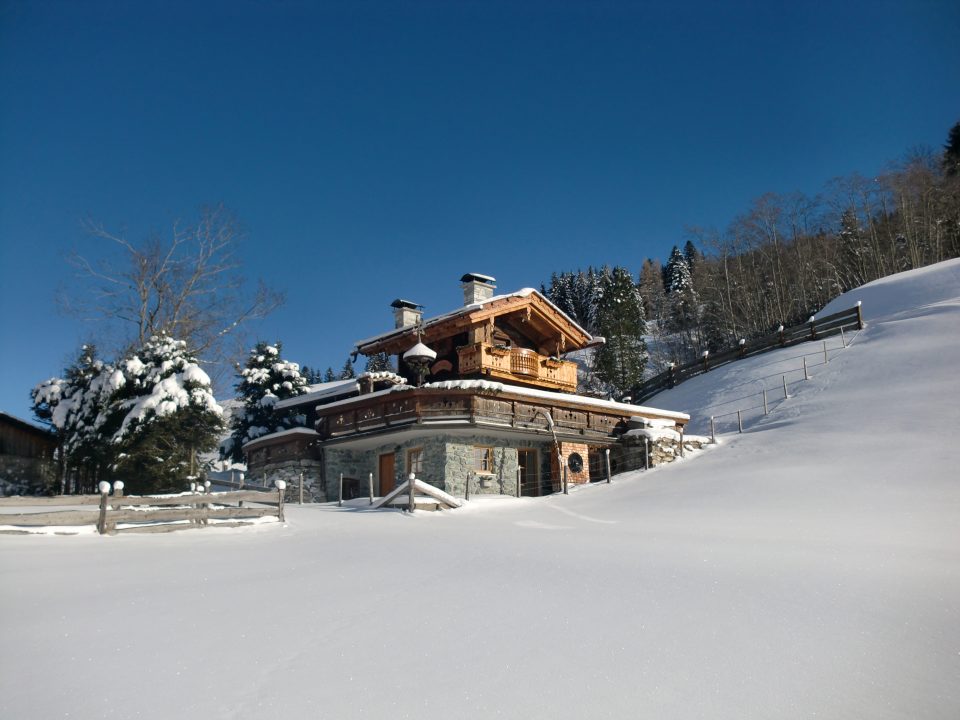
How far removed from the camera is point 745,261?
53.9 metres

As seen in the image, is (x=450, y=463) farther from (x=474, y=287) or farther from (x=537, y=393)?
(x=474, y=287)

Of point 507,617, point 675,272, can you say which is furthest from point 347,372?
point 507,617

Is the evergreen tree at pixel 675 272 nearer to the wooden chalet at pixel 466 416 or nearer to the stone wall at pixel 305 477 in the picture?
the wooden chalet at pixel 466 416

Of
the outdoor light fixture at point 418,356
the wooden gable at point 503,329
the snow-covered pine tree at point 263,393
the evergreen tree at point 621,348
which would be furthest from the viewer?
the evergreen tree at point 621,348

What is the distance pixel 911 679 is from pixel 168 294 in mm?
27115

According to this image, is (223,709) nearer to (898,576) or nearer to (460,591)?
(460,591)

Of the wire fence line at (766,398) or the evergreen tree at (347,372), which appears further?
the evergreen tree at (347,372)

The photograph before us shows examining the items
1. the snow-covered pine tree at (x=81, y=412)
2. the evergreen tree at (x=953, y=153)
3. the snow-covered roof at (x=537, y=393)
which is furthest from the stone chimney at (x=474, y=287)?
the evergreen tree at (x=953, y=153)

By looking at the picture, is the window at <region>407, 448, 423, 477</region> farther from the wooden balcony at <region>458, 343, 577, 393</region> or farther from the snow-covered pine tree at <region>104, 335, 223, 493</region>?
the snow-covered pine tree at <region>104, 335, 223, 493</region>

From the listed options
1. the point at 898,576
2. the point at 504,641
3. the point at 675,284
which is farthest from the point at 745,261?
the point at 504,641

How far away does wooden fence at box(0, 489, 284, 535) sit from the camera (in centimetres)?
1124

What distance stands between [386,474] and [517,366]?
20.9ft

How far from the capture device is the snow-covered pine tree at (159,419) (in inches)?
810

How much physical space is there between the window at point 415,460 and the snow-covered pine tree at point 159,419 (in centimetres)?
621
